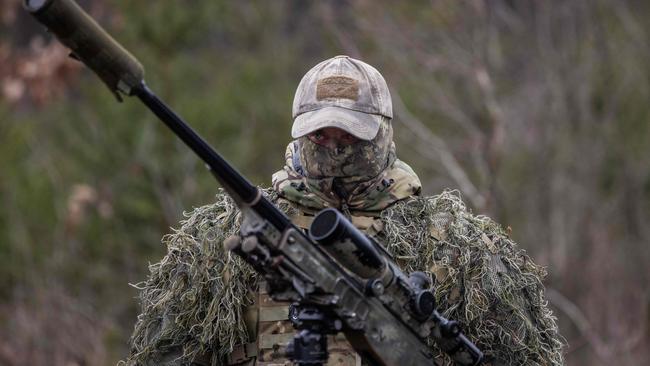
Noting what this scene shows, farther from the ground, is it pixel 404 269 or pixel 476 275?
pixel 404 269

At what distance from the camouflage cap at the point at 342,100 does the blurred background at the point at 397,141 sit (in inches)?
210

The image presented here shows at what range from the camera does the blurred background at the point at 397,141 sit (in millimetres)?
11781

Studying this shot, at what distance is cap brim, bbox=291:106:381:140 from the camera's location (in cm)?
489

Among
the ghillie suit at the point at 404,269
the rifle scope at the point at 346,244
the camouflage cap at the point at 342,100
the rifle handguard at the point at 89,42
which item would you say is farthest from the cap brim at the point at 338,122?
the rifle handguard at the point at 89,42

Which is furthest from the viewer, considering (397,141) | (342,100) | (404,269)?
(397,141)

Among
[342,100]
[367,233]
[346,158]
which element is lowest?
[367,233]

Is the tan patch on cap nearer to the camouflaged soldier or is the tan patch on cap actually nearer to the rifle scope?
the camouflaged soldier

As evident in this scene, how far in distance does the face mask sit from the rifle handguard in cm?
131

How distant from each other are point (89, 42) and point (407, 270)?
6.11 ft

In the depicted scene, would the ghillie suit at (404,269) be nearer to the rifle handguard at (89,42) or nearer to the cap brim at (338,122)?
the cap brim at (338,122)

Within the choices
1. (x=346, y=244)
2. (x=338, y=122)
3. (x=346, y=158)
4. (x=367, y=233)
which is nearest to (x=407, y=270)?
(x=367, y=233)

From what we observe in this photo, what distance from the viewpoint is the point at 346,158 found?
5043 mm

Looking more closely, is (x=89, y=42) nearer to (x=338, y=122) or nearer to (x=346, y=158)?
(x=338, y=122)

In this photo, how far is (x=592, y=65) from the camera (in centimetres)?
1486
